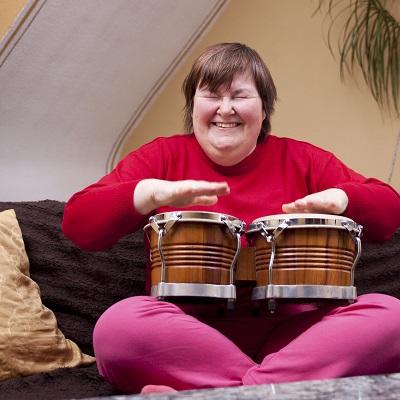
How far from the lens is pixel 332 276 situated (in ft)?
5.86

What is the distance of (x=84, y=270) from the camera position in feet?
8.15

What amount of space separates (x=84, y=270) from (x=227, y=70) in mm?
822

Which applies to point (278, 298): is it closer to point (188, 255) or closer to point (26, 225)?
point (188, 255)

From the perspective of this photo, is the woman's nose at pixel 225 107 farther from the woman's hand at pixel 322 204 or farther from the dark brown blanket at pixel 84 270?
the dark brown blanket at pixel 84 270

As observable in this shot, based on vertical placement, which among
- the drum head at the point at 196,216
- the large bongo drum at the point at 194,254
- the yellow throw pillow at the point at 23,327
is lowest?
the yellow throw pillow at the point at 23,327

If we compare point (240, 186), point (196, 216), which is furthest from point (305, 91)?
point (196, 216)

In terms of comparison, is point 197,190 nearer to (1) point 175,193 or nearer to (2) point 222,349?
(1) point 175,193

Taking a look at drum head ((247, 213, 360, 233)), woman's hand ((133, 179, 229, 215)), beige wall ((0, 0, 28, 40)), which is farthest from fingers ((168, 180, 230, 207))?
beige wall ((0, 0, 28, 40))

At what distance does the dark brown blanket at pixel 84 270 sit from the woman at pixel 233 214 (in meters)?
0.41

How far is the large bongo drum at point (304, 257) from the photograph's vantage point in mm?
1769

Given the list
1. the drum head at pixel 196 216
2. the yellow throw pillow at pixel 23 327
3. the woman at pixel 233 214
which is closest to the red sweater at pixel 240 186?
the woman at pixel 233 214

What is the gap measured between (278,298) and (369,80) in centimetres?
149

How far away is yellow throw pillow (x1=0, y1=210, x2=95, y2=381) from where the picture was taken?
Answer: 2.14 m

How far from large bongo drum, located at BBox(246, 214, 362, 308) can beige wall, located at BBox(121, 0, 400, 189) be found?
1.30 meters
